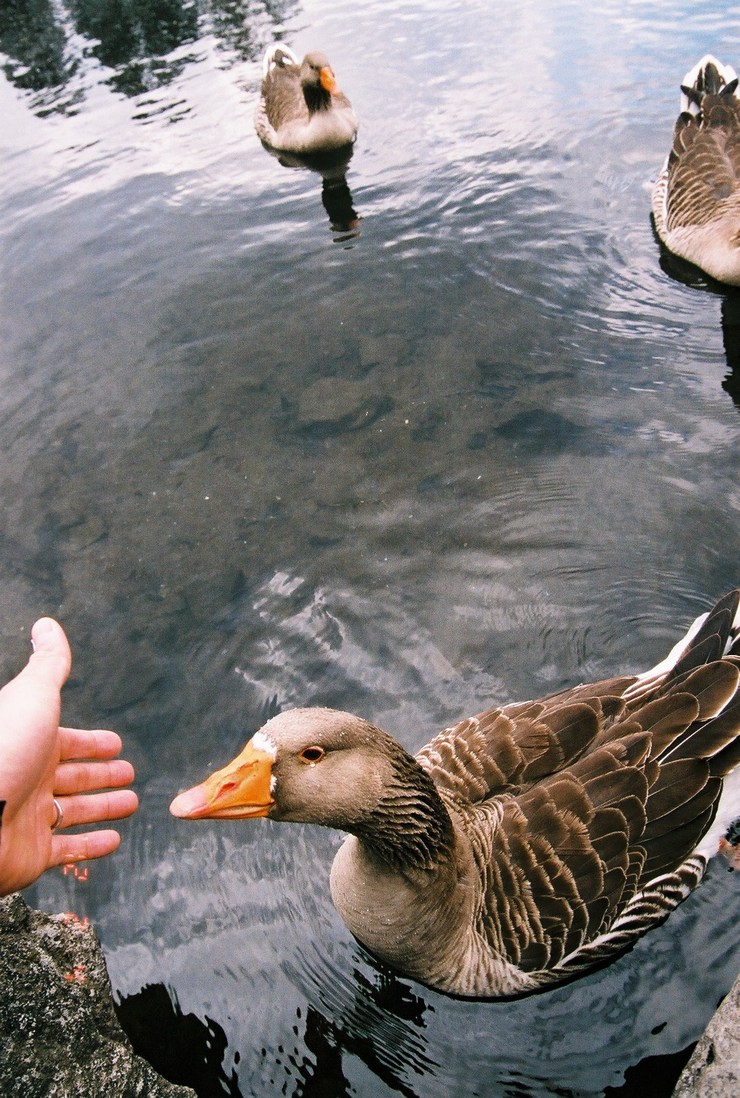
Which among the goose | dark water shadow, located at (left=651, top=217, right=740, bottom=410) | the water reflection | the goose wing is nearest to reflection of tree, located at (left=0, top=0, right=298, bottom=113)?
the goose

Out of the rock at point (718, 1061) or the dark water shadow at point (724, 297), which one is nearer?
the rock at point (718, 1061)

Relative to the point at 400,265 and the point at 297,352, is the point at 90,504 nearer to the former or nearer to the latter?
the point at 297,352

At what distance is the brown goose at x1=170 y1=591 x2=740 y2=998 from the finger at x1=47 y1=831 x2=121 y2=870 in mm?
767

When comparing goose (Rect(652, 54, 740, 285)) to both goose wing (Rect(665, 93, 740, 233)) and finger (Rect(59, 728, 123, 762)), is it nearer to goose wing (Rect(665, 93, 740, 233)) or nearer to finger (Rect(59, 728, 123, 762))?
goose wing (Rect(665, 93, 740, 233))

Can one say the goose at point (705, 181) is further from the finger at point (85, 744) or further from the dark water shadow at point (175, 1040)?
the dark water shadow at point (175, 1040)

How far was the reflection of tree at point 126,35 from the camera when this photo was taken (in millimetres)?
13180

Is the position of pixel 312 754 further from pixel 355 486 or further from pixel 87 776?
pixel 355 486

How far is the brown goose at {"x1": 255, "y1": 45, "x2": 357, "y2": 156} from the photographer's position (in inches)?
402

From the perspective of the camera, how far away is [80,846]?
3.28 meters

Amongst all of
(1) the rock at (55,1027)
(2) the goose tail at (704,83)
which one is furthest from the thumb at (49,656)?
(2) the goose tail at (704,83)

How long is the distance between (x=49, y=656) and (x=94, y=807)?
0.68 m

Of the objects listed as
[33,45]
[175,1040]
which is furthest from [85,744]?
[33,45]

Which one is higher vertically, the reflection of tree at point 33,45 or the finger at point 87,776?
the reflection of tree at point 33,45

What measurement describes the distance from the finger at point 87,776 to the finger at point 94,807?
0.04 m
